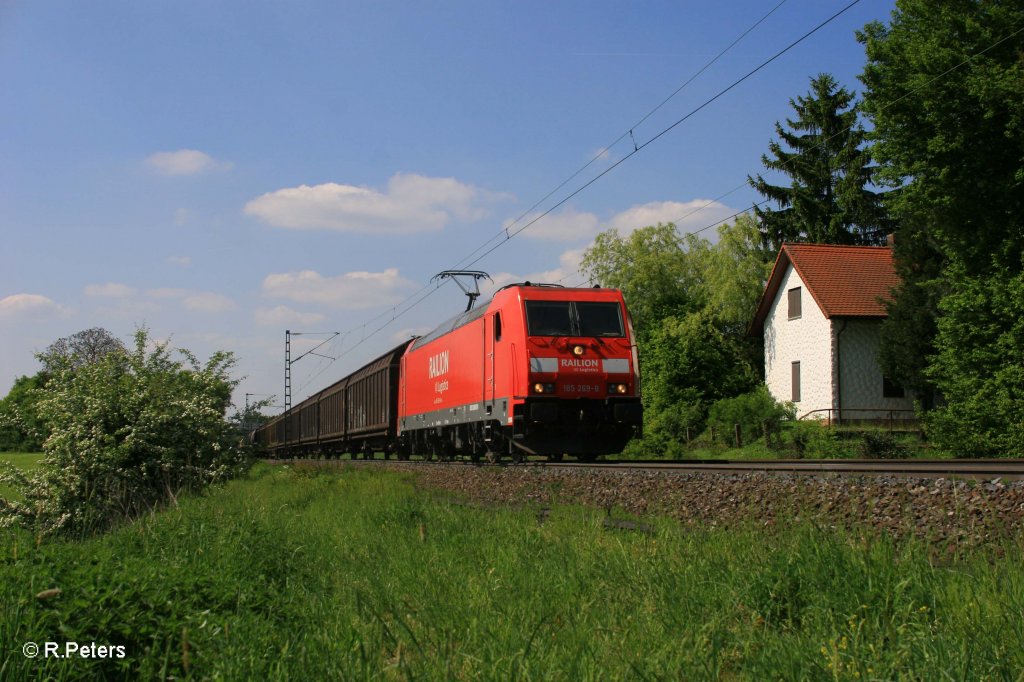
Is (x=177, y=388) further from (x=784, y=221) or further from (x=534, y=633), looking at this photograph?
(x=784, y=221)

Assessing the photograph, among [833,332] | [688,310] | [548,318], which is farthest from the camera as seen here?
[688,310]

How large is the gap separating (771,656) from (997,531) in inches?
107

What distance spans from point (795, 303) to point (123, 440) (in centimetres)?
3181

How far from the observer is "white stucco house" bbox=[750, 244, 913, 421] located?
36656 millimetres

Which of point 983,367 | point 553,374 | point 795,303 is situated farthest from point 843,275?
point 553,374

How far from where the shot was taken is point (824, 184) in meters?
52.8

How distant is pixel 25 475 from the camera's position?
45.1ft

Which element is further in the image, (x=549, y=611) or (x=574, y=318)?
(x=574, y=318)

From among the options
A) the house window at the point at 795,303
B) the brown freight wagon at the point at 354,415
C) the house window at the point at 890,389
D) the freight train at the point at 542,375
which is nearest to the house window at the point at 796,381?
the house window at the point at 795,303

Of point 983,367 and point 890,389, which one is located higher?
point 983,367

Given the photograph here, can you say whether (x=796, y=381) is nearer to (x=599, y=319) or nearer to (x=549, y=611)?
(x=599, y=319)

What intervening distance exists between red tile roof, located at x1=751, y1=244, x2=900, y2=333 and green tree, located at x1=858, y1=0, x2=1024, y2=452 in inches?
414

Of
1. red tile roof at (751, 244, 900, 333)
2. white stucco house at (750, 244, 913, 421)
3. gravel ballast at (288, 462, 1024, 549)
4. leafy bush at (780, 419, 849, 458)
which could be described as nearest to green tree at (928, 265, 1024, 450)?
leafy bush at (780, 419, 849, 458)

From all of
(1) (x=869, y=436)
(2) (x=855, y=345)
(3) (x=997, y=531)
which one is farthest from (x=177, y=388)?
(2) (x=855, y=345)
